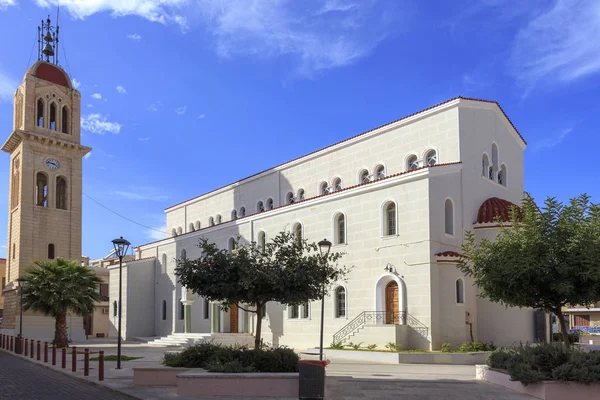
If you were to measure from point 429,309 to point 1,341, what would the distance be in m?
30.2

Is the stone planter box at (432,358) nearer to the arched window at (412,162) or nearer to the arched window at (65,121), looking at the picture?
the arched window at (412,162)

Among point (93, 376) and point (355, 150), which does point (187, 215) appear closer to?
point (355, 150)

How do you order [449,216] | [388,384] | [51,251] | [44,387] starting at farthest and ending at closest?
Result: 1. [51,251]
2. [449,216]
3. [44,387]
4. [388,384]

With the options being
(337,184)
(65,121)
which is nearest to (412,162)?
(337,184)

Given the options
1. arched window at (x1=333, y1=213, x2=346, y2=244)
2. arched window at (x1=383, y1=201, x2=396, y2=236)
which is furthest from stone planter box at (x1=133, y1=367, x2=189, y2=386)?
arched window at (x1=333, y1=213, x2=346, y2=244)

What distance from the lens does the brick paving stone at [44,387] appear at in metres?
14.8

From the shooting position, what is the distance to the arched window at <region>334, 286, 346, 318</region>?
28.9 meters

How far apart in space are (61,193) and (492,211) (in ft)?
125

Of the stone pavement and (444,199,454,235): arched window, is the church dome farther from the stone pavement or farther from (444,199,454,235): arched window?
(444,199,454,235): arched window

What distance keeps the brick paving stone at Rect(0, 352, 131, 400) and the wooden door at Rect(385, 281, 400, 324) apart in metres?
13.7

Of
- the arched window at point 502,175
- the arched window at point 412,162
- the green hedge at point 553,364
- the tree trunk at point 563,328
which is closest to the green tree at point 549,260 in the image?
the tree trunk at point 563,328

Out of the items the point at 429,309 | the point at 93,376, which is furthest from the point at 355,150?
the point at 93,376

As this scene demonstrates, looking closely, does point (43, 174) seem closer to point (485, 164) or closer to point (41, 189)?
point (41, 189)

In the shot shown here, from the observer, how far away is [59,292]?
34.8 m
